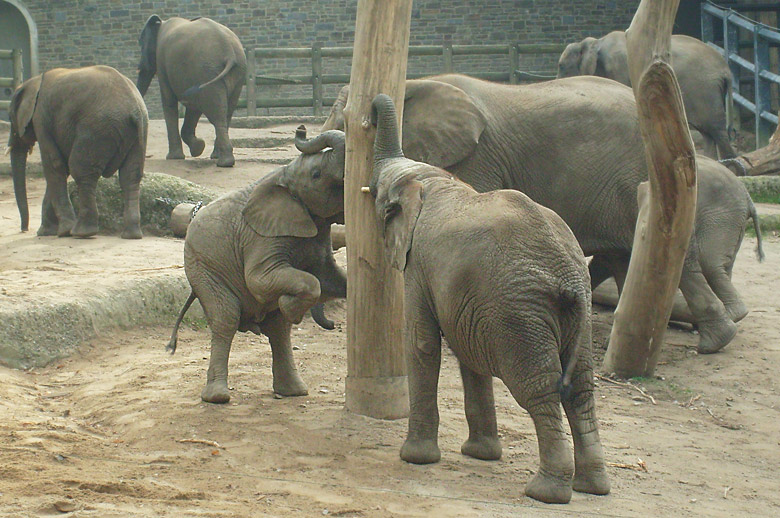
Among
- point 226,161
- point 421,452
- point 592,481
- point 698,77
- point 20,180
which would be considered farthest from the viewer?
point 698,77

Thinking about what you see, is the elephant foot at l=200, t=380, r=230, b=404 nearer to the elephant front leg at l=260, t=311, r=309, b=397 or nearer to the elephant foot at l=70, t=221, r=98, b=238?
the elephant front leg at l=260, t=311, r=309, b=397

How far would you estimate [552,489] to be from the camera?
13.4 ft

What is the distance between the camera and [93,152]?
34.1ft

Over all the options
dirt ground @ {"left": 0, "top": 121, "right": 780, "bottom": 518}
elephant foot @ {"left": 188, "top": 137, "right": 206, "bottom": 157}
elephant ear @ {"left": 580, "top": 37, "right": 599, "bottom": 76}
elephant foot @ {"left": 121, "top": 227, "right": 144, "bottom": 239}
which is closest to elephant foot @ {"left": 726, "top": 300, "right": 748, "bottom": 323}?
dirt ground @ {"left": 0, "top": 121, "right": 780, "bottom": 518}

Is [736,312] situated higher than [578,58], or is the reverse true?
[578,58]

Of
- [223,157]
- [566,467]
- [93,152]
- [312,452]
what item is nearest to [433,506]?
[566,467]

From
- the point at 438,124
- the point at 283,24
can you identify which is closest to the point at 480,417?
the point at 438,124

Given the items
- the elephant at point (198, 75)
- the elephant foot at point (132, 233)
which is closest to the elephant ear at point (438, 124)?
the elephant foot at point (132, 233)

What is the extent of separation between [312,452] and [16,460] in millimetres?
1331

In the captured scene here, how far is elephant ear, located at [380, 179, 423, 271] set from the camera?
4.57 meters

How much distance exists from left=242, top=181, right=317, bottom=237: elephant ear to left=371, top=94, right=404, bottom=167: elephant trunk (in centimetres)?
68

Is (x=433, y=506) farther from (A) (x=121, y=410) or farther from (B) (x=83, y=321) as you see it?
(B) (x=83, y=321)

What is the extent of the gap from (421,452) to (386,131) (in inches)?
62.9

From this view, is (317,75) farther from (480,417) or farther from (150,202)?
(480,417)
